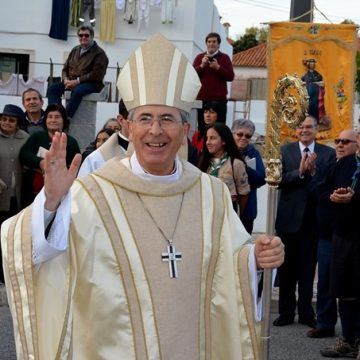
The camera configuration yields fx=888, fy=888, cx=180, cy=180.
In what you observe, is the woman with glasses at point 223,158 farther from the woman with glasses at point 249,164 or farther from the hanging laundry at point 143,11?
the hanging laundry at point 143,11

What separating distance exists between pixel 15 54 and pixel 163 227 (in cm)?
2255

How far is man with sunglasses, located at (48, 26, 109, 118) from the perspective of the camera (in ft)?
39.7

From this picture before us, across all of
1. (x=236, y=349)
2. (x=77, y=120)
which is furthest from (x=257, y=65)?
(x=236, y=349)

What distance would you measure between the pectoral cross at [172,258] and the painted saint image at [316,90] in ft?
23.7

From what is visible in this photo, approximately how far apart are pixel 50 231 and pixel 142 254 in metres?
0.53

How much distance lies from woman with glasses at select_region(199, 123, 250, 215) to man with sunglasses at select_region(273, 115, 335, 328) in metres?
0.52

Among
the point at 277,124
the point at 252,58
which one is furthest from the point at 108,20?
the point at 252,58

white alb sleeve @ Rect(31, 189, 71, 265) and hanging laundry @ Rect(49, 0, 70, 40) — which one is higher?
hanging laundry @ Rect(49, 0, 70, 40)

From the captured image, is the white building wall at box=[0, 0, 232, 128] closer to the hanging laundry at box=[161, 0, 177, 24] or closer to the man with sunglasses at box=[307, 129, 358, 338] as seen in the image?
the hanging laundry at box=[161, 0, 177, 24]

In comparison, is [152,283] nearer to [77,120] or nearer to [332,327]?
[332,327]

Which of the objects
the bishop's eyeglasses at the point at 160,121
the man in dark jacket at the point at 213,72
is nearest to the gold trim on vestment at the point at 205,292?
the bishop's eyeglasses at the point at 160,121

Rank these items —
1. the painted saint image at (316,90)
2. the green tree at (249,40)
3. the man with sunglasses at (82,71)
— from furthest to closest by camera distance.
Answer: the green tree at (249,40) → the man with sunglasses at (82,71) → the painted saint image at (316,90)

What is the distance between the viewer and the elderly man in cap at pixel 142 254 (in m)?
3.58

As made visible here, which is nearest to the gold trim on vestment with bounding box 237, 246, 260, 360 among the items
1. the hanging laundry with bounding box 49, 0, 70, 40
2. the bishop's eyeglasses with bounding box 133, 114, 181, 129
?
the bishop's eyeglasses with bounding box 133, 114, 181, 129
